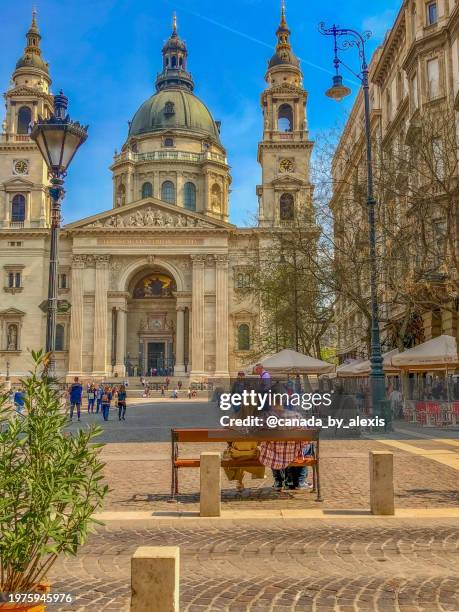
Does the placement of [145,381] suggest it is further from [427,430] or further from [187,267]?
[427,430]

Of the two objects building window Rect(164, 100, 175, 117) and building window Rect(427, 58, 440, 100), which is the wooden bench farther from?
building window Rect(164, 100, 175, 117)

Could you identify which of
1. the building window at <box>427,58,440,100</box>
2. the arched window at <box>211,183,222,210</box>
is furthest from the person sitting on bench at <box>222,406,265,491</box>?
the arched window at <box>211,183,222,210</box>

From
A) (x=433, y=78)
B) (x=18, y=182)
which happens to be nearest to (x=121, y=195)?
(x=18, y=182)

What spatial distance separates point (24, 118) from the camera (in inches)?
2399

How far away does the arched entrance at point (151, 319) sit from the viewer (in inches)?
2418

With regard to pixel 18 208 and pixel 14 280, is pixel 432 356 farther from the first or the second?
pixel 18 208

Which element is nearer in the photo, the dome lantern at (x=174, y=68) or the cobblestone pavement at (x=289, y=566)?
the cobblestone pavement at (x=289, y=566)

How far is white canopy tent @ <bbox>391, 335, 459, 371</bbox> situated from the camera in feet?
64.7

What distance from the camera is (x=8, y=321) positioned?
5778 centimetres

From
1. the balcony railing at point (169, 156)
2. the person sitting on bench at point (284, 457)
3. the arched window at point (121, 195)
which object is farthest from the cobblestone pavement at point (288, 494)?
the balcony railing at point (169, 156)

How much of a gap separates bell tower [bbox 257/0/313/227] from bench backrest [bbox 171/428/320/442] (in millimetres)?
52410

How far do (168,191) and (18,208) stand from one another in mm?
16623

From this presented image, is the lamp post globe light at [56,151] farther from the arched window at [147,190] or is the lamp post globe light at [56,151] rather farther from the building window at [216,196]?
the building window at [216,196]

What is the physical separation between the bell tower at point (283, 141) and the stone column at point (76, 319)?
57.5 feet
